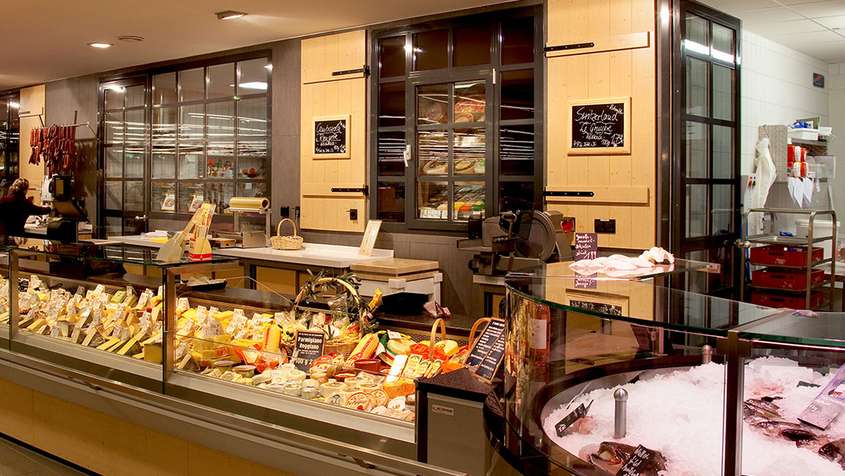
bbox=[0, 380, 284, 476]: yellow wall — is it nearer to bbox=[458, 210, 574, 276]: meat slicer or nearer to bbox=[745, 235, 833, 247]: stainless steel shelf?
bbox=[458, 210, 574, 276]: meat slicer

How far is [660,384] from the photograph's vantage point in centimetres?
217

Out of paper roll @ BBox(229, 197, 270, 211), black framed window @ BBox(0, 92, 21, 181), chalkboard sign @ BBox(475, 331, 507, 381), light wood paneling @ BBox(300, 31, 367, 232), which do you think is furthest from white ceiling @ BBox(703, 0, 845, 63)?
black framed window @ BBox(0, 92, 21, 181)

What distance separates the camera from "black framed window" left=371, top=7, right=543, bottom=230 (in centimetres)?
596

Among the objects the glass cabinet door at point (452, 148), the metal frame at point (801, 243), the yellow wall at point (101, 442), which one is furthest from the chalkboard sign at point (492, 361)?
the metal frame at point (801, 243)

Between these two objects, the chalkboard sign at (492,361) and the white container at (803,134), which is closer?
the chalkboard sign at (492,361)

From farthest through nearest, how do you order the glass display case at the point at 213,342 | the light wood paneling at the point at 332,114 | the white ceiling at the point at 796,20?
1. the light wood paneling at the point at 332,114
2. the white ceiling at the point at 796,20
3. the glass display case at the point at 213,342

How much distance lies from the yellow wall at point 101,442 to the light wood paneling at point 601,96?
3.45 metres

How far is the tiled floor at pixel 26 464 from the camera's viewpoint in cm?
383

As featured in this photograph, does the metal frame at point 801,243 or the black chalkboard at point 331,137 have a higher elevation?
the black chalkboard at point 331,137

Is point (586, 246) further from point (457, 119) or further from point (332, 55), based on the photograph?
point (332, 55)

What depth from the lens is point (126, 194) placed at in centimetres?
952

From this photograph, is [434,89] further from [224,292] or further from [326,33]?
[224,292]

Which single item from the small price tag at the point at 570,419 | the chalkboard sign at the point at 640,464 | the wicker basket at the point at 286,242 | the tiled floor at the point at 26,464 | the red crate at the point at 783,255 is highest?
the wicker basket at the point at 286,242

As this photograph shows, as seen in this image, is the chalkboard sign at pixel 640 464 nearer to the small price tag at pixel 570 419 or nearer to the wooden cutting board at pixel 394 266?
the small price tag at pixel 570 419
